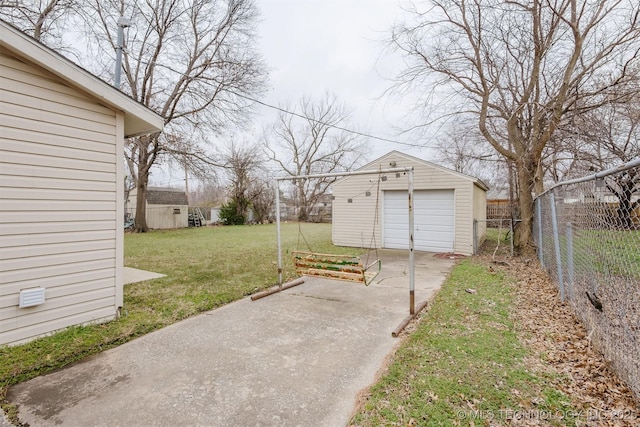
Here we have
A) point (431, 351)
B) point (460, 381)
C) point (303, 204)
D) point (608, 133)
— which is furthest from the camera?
point (303, 204)

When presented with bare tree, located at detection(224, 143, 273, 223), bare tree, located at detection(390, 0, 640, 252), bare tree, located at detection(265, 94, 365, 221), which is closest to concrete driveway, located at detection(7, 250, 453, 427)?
bare tree, located at detection(390, 0, 640, 252)

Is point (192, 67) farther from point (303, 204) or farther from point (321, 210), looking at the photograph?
point (321, 210)

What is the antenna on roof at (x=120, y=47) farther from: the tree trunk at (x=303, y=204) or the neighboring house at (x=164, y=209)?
the tree trunk at (x=303, y=204)

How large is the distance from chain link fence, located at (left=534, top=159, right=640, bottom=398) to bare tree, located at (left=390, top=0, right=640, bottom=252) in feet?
14.8

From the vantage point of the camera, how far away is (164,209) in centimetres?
1989

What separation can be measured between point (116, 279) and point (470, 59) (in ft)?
30.6

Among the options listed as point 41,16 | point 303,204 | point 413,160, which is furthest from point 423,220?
point 303,204

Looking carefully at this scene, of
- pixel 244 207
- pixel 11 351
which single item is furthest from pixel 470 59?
pixel 244 207

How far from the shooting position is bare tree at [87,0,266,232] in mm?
13898

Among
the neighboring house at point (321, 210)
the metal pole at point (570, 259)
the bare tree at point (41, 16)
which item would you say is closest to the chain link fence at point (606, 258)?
the metal pole at point (570, 259)

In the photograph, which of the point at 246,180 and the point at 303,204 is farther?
the point at 303,204

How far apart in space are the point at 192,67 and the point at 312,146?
1494 centimetres

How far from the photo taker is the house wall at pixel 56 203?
3.04 metres

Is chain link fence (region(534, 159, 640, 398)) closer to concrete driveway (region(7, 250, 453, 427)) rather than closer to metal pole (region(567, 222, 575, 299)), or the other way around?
metal pole (region(567, 222, 575, 299))
